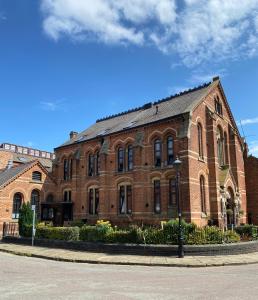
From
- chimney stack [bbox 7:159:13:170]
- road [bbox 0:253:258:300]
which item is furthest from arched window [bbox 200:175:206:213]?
chimney stack [bbox 7:159:13:170]

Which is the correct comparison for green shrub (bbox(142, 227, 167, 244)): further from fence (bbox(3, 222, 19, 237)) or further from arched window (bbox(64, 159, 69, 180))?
arched window (bbox(64, 159, 69, 180))

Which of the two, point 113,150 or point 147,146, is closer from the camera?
point 147,146

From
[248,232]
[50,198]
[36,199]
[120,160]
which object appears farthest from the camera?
[50,198]

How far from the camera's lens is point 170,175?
2792 centimetres

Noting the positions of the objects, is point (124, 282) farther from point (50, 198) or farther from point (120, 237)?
point (50, 198)

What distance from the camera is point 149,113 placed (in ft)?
111

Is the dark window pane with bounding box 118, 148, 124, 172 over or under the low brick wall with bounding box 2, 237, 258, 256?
over

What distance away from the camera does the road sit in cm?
924

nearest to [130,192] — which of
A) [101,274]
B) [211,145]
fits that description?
[211,145]

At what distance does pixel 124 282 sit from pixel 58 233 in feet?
44.2

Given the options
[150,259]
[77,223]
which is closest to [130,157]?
[77,223]

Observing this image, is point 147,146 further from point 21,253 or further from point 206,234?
point 21,253

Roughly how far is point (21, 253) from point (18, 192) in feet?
48.6

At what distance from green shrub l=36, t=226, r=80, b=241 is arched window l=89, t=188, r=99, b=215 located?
887 centimetres
